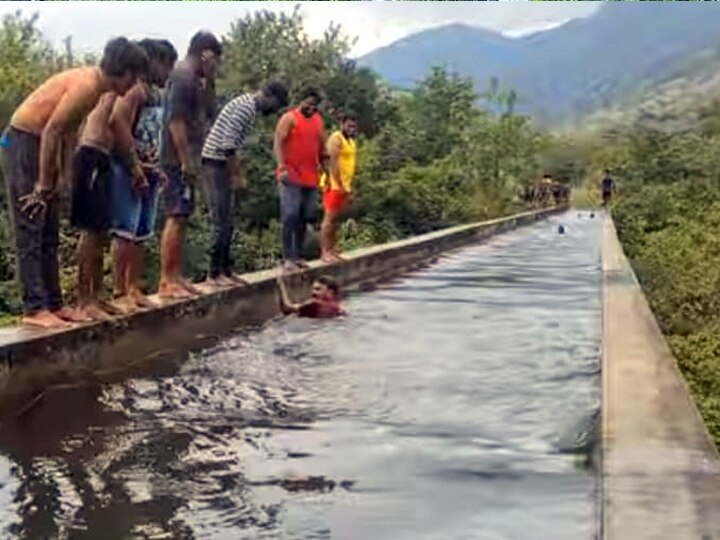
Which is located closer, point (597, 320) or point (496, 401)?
point (496, 401)

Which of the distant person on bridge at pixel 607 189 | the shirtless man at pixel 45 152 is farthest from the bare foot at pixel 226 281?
the distant person on bridge at pixel 607 189

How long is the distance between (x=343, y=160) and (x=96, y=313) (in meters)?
5.84

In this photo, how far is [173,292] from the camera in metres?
8.74

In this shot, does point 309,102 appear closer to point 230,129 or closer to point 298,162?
point 298,162

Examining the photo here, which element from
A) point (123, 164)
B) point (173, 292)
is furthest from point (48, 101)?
point (173, 292)

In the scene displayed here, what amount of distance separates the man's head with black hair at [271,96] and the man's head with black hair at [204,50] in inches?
47.4

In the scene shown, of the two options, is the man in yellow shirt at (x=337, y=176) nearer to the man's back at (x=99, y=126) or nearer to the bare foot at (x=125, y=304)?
the bare foot at (x=125, y=304)

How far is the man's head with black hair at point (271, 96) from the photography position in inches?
393

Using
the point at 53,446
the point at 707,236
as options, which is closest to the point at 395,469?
the point at 53,446

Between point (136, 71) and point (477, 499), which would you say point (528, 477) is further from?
point (136, 71)

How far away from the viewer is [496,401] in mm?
6281

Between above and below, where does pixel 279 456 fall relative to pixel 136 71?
below

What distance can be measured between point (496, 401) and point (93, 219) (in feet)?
7.14

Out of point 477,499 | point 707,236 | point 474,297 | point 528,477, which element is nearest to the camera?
point 477,499
